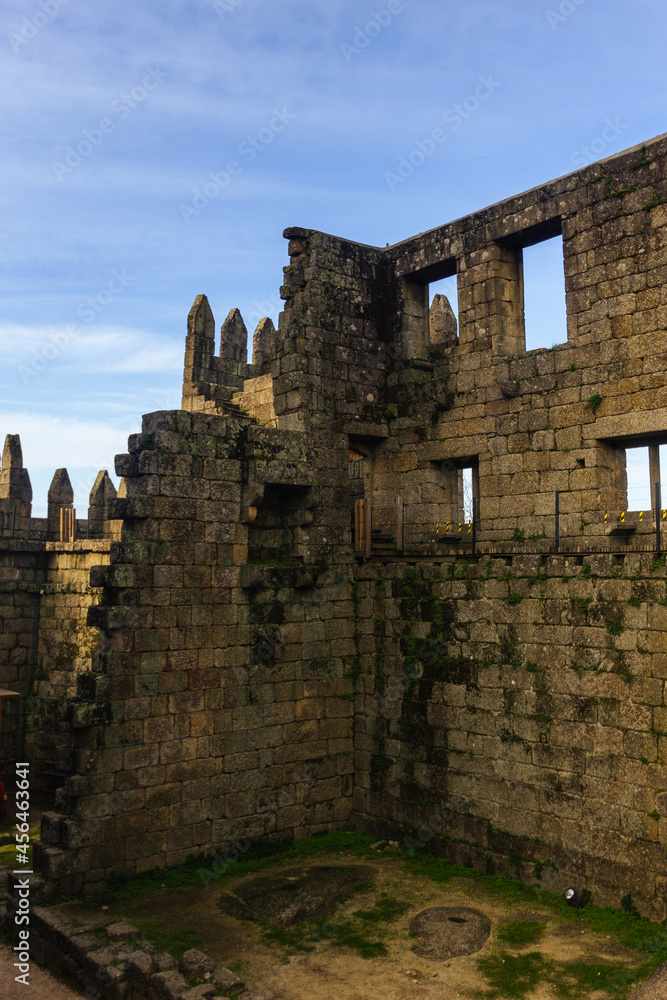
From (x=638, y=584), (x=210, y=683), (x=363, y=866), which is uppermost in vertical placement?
(x=638, y=584)

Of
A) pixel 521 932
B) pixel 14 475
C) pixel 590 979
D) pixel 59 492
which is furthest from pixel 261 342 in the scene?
pixel 590 979

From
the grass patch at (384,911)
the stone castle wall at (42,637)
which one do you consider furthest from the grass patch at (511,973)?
the stone castle wall at (42,637)

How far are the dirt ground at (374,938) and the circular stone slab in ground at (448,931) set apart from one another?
0.26ft

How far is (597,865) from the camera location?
9.23 meters

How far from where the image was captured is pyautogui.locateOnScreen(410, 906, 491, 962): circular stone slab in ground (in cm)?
842

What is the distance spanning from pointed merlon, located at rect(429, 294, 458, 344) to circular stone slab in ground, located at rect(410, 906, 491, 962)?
35.5 feet

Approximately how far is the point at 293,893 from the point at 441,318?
11222 mm

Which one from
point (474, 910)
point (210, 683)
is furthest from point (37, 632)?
point (474, 910)

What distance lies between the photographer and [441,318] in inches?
662

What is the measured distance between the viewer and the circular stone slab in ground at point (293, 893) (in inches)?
372

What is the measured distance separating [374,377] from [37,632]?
873 centimetres

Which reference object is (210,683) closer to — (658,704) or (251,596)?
(251,596)

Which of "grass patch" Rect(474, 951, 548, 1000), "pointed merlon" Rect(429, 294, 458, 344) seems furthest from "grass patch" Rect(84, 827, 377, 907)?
"pointed merlon" Rect(429, 294, 458, 344)

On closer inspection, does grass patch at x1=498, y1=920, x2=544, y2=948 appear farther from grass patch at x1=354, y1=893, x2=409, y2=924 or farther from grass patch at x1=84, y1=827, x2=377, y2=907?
grass patch at x1=84, y1=827, x2=377, y2=907
